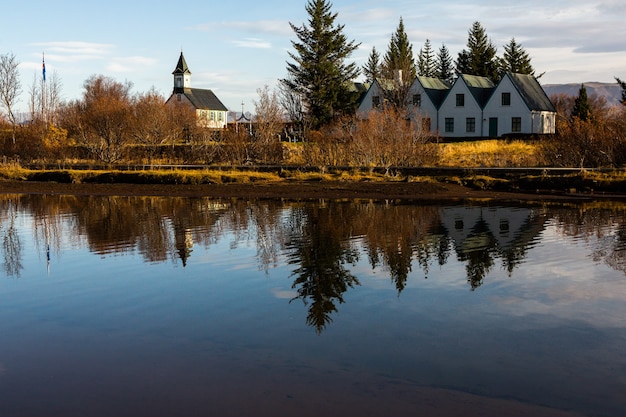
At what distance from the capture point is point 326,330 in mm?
10828

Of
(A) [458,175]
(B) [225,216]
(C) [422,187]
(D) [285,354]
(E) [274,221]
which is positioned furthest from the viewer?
(A) [458,175]

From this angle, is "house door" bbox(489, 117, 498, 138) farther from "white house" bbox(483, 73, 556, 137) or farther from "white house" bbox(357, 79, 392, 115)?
"white house" bbox(357, 79, 392, 115)

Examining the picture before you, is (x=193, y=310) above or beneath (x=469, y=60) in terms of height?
beneath

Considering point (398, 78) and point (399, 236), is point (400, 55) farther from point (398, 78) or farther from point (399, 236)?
point (399, 236)

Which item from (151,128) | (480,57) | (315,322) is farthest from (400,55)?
(315,322)

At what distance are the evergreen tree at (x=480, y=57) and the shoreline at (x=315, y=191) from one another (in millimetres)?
49992

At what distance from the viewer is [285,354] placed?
9672 millimetres

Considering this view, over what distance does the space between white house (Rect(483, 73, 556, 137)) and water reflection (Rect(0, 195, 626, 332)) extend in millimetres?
33676

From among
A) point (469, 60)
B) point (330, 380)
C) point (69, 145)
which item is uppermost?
point (469, 60)

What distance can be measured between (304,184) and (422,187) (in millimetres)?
6098

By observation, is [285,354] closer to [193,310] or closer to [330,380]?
[330,380]

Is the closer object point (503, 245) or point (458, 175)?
point (503, 245)

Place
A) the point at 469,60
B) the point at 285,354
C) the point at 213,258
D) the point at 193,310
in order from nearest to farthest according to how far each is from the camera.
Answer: the point at 285,354, the point at 193,310, the point at 213,258, the point at 469,60

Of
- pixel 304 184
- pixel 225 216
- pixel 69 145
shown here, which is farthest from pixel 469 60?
pixel 225 216
